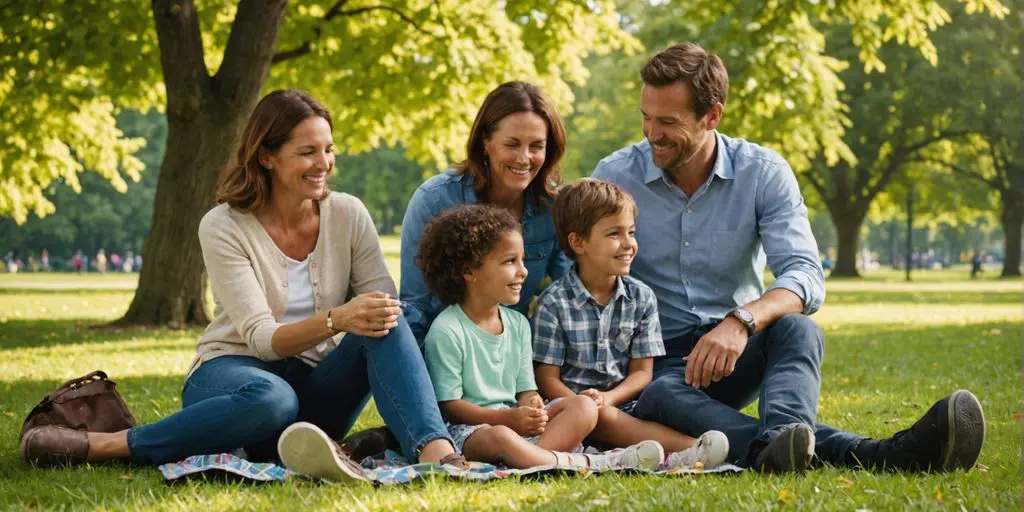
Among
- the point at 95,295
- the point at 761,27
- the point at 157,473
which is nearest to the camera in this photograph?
the point at 157,473

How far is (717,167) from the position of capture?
211 inches

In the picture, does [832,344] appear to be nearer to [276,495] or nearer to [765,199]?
[765,199]

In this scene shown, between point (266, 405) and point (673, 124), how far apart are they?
2273 mm

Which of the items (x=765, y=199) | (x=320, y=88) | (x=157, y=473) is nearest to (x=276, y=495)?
(x=157, y=473)

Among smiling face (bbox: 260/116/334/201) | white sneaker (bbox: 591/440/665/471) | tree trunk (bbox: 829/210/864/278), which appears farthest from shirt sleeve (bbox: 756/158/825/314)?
tree trunk (bbox: 829/210/864/278)

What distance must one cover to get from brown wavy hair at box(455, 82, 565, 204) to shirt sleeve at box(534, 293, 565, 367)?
650 millimetres

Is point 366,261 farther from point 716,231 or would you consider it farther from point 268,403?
point 716,231

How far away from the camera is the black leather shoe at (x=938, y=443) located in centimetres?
400

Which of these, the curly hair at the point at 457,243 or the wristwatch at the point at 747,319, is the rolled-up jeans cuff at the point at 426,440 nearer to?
the curly hair at the point at 457,243

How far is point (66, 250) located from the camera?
200 feet

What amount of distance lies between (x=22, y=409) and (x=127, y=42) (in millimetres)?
8153

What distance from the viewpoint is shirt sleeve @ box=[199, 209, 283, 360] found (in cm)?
457

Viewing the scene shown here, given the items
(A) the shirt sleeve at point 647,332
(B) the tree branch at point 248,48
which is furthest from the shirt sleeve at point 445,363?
(B) the tree branch at point 248,48

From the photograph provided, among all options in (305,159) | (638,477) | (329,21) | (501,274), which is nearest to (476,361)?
(501,274)
